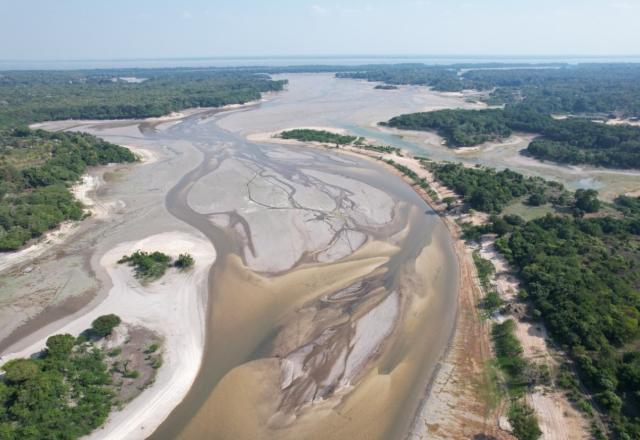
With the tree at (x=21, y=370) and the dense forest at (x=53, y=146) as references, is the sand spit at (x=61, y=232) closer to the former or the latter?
the dense forest at (x=53, y=146)

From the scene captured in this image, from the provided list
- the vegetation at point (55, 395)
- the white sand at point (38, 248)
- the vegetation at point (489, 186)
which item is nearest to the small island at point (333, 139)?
the vegetation at point (489, 186)

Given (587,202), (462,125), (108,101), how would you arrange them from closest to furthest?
1. (587,202)
2. (462,125)
3. (108,101)

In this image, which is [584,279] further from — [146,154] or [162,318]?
[146,154]

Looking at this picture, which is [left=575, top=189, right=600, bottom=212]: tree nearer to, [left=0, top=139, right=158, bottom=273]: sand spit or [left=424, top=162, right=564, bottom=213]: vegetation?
[left=424, top=162, right=564, bottom=213]: vegetation

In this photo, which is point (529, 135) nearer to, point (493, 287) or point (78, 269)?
point (493, 287)

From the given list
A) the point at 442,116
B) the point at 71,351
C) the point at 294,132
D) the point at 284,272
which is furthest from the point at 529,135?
the point at 71,351

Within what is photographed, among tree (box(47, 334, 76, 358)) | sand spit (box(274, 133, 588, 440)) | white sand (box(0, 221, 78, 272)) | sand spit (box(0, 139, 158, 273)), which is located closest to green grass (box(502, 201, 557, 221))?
sand spit (box(274, 133, 588, 440))

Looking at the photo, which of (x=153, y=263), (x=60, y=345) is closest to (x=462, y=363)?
(x=60, y=345)
